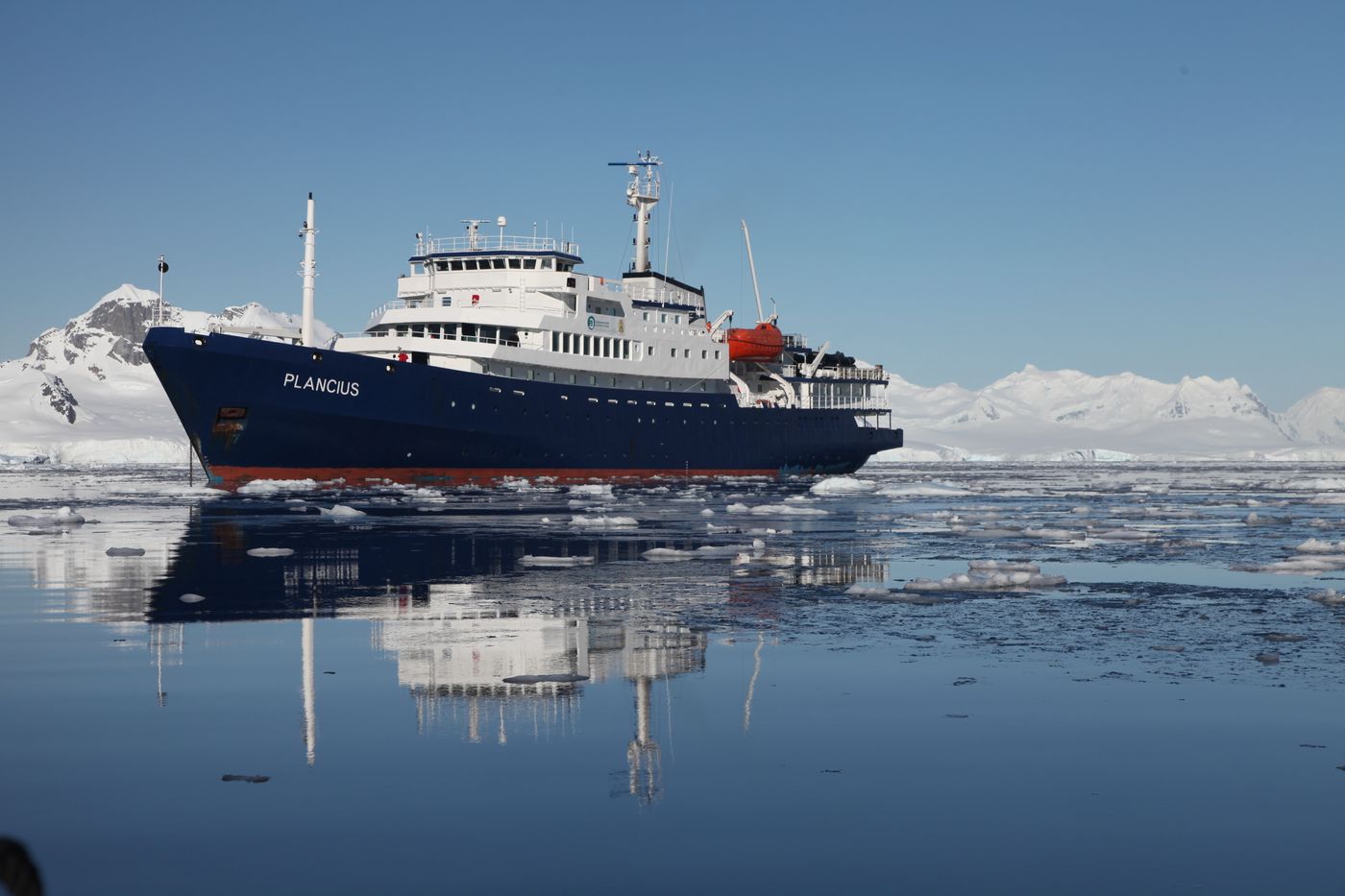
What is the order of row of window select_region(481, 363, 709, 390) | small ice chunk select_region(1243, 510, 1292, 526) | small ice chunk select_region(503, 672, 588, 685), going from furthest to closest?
row of window select_region(481, 363, 709, 390), small ice chunk select_region(1243, 510, 1292, 526), small ice chunk select_region(503, 672, 588, 685)

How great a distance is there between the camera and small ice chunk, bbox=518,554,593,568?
16.3 metres

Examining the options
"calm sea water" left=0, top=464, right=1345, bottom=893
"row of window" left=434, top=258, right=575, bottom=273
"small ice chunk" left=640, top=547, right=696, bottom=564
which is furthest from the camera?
"row of window" left=434, top=258, right=575, bottom=273

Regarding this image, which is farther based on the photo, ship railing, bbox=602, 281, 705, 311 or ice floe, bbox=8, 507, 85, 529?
ship railing, bbox=602, 281, 705, 311

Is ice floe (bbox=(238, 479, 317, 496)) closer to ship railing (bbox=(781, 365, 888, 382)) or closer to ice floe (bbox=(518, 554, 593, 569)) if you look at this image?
ice floe (bbox=(518, 554, 593, 569))

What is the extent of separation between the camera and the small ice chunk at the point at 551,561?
16328 mm

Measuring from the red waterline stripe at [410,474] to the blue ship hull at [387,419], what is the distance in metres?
0.04

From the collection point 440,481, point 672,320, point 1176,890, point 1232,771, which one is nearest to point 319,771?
point 1176,890

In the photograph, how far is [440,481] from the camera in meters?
42.5

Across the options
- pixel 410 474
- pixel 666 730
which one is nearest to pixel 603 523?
pixel 666 730

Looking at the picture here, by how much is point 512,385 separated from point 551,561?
1094 inches

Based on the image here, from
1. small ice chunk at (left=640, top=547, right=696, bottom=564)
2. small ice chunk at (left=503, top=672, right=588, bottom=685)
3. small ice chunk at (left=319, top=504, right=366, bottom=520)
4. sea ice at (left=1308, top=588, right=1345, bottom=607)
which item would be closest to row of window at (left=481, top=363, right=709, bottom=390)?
small ice chunk at (left=319, top=504, right=366, bottom=520)

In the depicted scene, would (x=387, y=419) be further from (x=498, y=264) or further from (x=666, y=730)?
(x=666, y=730)

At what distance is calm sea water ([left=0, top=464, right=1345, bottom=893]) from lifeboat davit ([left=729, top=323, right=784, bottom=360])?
144ft

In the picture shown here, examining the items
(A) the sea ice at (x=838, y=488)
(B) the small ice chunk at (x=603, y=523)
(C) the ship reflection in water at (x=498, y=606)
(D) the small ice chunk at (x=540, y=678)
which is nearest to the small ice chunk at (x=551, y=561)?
(C) the ship reflection in water at (x=498, y=606)
